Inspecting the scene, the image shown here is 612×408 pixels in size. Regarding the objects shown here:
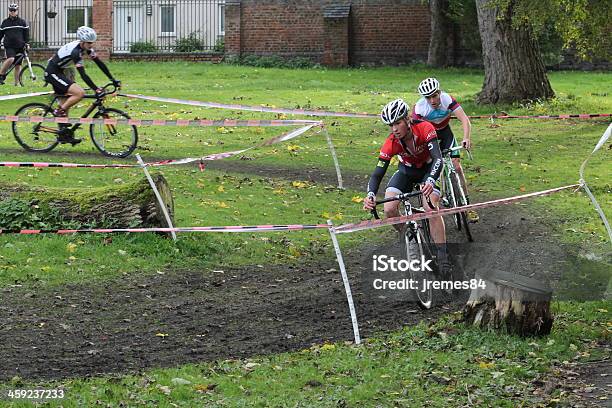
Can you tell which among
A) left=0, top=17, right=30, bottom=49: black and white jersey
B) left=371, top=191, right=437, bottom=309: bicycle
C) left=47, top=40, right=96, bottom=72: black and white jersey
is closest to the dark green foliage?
left=0, top=17, right=30, bottom=49: black and white jersey

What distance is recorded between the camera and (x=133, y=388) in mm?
8320

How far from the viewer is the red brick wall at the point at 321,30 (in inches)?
1560

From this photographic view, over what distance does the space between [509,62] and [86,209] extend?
47.7 feet

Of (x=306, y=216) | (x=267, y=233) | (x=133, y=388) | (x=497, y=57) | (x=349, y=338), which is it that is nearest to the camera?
(x=133, y=388)

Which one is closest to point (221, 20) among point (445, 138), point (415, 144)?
point (445, 138)

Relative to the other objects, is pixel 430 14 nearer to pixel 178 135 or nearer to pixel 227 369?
pixel 178 135

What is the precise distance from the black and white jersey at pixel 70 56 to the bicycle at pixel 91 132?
0.55 m

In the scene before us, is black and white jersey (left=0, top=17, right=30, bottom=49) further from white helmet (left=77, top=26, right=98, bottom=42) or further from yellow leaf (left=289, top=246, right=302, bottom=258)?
yellow leaf (left=289, top=246, right=302, bottom=258)

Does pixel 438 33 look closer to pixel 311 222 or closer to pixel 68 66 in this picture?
pixel 68 66

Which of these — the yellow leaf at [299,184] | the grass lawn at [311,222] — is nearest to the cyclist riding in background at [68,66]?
the grass lawn at [311,222]

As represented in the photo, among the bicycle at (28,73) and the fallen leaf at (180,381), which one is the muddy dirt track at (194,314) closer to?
the fallen leaf at (180,381)

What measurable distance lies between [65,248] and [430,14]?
2808cm

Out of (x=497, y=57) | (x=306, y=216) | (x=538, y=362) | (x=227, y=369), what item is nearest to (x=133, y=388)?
(x=227, y=369)

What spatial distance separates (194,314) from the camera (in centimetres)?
1063
